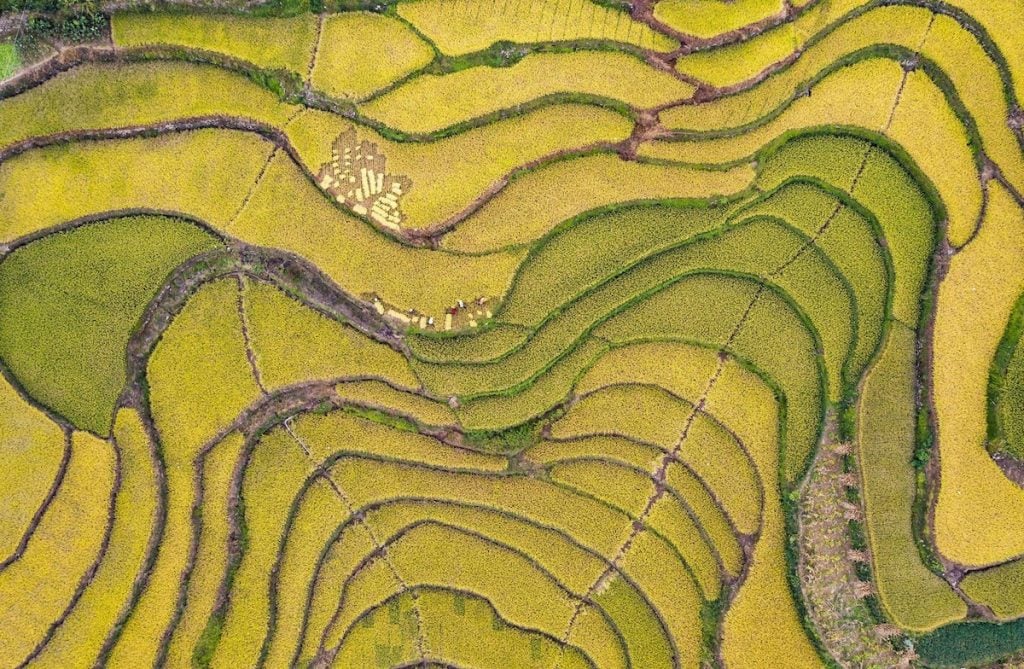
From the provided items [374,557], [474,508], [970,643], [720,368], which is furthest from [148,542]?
[970,643]

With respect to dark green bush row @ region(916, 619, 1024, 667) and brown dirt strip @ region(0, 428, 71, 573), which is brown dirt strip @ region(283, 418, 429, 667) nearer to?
brown dirt strip @ region(0, 428, 71, 573)

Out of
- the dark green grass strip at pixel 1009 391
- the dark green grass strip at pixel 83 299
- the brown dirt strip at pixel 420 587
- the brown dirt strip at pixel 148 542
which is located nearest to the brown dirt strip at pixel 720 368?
the brown dirt strip at pixel 420 587

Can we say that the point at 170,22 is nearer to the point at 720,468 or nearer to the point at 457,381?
the point at 457,381

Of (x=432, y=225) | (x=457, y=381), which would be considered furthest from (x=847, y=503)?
(x=432, y=225)

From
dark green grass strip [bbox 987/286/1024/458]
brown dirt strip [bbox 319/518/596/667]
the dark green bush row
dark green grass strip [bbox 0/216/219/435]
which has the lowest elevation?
the dark green bush row

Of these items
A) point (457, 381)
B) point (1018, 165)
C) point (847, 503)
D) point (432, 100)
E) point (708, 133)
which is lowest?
point (847, 503)

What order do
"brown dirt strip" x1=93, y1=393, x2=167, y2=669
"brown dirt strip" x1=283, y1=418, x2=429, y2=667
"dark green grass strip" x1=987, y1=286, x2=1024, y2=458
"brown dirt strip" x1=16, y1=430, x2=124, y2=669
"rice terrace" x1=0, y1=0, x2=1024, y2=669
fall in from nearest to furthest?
"brown dirt strip" x1=16, y1=430, x2=124, y2=669
"brown dirt strip" x1=93, y1=393, x2=167, y2=669
"dark green grass strip" x1=987, y1=286, x2=1024, y2=458
"rice terrace" x1=0, y1=0, x2=1024, y2=669
"brown dirt strip" x1=283, y1=418, x2=429, y2=667

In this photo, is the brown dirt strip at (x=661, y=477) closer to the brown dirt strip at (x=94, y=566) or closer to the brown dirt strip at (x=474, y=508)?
the brown dirt strip at (x=474, y=508)

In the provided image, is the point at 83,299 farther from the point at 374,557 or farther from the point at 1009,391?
the point at 1009,391

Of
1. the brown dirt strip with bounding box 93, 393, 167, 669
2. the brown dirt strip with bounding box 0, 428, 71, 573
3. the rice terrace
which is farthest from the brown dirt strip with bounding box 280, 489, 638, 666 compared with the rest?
the brown dirt strip with bounding box 0, 428, 71, 573
